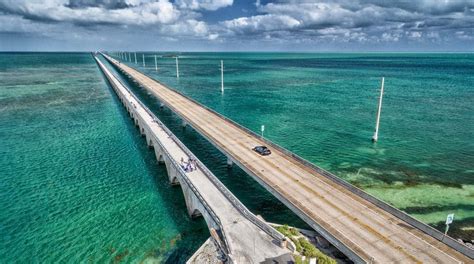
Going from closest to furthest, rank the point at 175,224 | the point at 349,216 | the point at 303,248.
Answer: the point at 303,248 < the point at 349,216 < the point at 175,224

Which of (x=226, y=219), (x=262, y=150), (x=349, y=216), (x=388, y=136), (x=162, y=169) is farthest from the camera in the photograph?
(x=388, y=136)

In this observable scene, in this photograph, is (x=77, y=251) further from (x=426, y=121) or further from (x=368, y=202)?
(x=426, y=121)

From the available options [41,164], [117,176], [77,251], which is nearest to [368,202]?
[77,251]

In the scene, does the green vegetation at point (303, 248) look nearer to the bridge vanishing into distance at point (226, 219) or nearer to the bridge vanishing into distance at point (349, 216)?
the bridge vanishing into distance at point (226, 219)

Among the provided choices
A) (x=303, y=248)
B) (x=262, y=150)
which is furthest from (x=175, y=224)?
(x=262, y=150)

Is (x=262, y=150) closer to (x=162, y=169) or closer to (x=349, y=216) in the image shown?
(x=349, y=216)

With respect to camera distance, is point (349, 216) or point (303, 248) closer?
point (303, 248)
